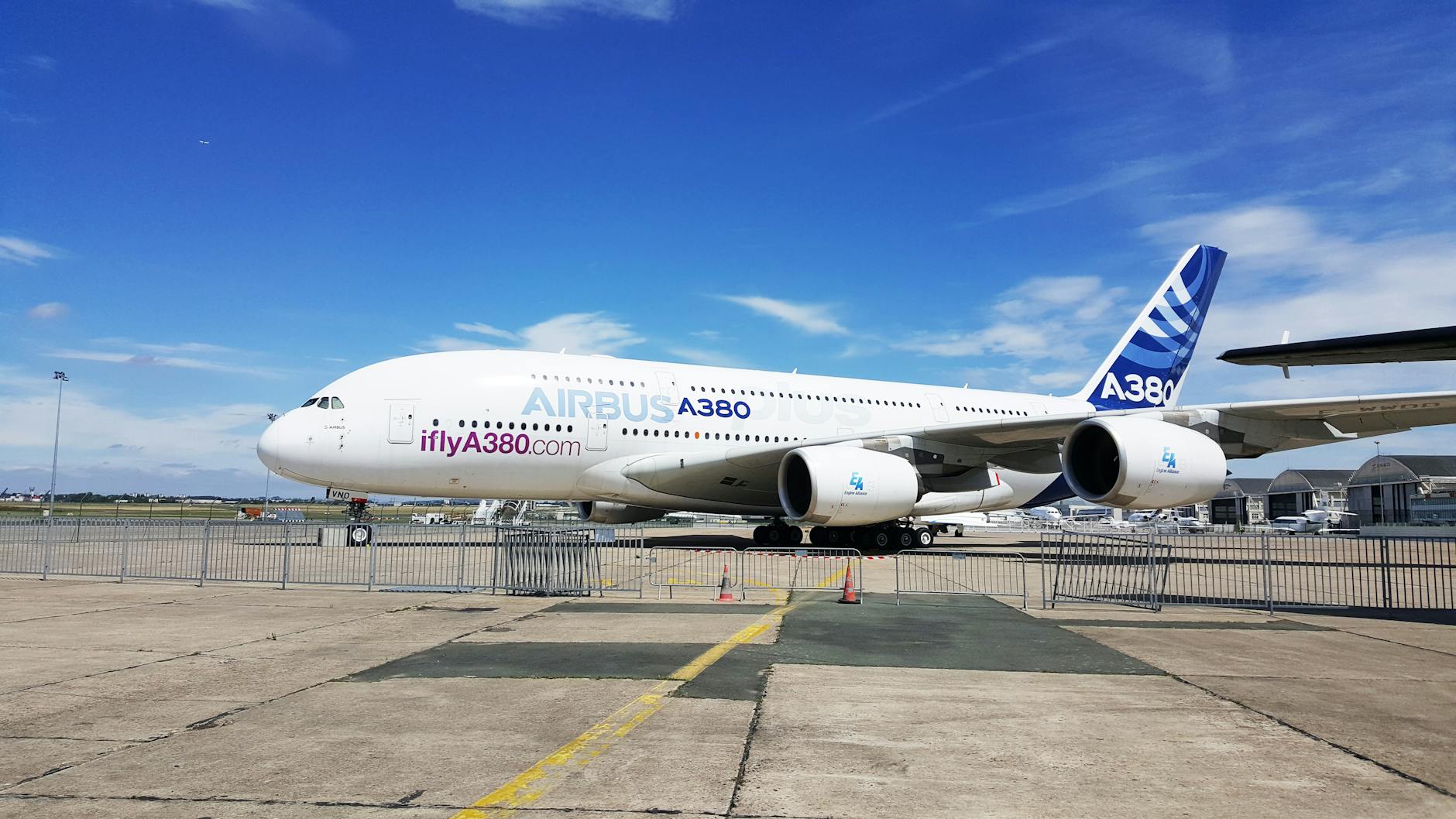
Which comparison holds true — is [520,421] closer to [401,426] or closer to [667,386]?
[401,426]

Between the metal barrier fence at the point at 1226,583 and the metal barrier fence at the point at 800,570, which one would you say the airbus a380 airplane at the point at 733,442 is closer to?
the metal barrier fence at the point at 800,570

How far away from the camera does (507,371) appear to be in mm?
20094

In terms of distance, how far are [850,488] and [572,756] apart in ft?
45.7

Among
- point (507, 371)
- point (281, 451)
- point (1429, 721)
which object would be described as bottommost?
point (1429, 721)

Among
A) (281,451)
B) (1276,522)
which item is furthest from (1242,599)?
(1276,522)

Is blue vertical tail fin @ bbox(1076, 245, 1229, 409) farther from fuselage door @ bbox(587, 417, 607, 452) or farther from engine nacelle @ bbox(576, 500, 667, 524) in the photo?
fuselage door @ bbox(587, 417, 607, 452)

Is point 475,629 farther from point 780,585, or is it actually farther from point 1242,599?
point 1242,599

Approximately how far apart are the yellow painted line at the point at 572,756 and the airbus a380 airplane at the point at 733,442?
473 inches

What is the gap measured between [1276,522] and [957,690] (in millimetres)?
73251

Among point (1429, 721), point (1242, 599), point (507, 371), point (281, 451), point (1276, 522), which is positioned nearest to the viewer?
point (1429, 721)

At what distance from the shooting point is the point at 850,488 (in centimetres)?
1816

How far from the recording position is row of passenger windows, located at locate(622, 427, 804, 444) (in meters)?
20.9

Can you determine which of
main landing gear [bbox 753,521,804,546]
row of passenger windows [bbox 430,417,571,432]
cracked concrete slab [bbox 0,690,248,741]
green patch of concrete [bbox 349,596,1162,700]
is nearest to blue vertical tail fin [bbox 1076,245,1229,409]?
main landing gear [bbox 753,521,804,546]

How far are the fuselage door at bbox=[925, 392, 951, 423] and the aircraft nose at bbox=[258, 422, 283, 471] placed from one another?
16337 millimetres
